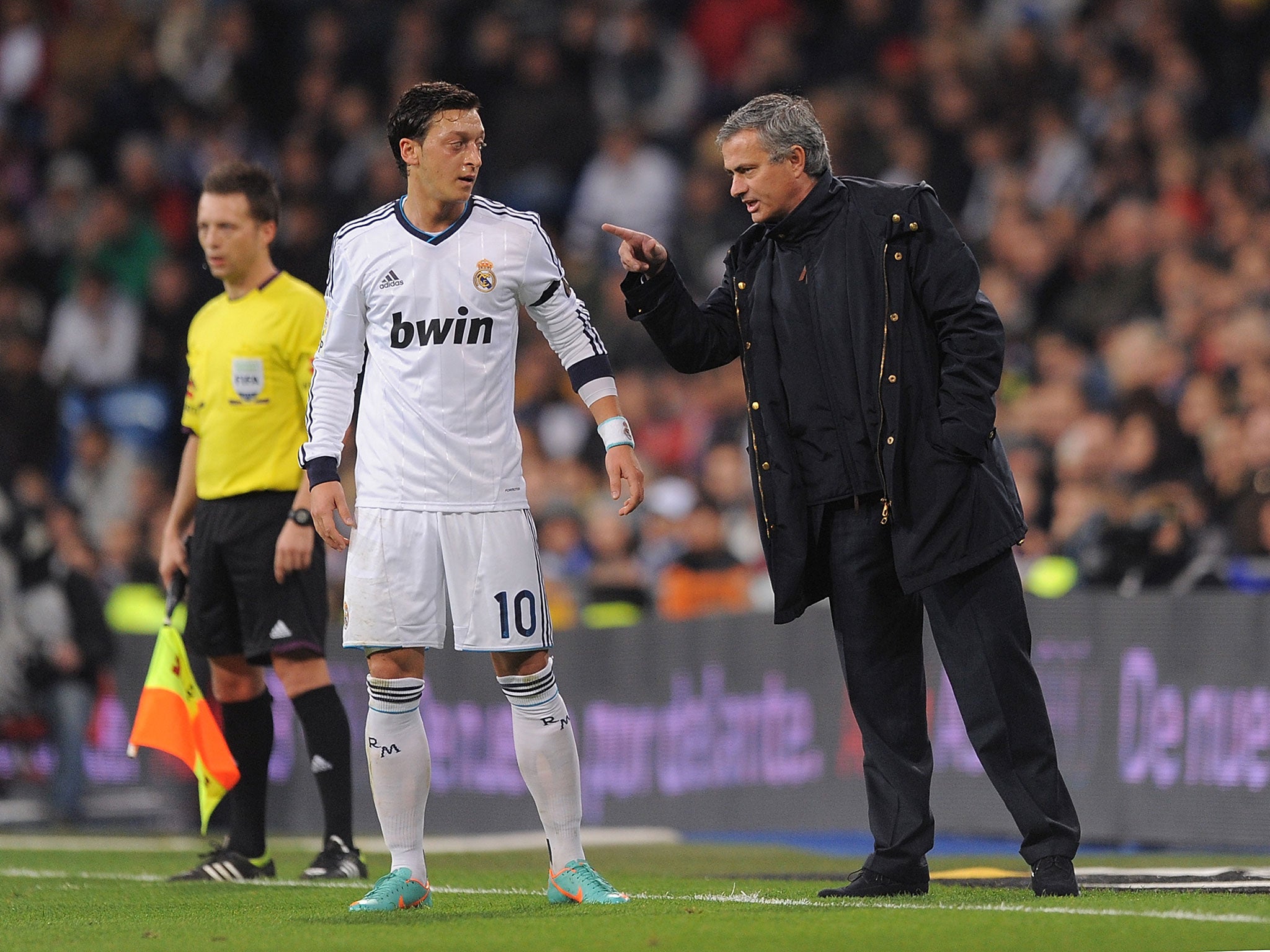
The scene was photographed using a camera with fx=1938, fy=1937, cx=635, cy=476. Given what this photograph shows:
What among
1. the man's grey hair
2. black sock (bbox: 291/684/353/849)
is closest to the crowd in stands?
black sock (bbox: 291/684/353/849)

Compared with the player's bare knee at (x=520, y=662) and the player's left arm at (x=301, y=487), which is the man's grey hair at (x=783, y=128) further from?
the player's left arm at (x=301, y=487)

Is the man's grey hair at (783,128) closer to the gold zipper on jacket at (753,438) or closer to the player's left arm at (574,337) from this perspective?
the gold zipper on jacket at (753,438)

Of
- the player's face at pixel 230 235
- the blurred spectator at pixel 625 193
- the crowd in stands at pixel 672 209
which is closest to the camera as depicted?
the player's face at pixel 230 235

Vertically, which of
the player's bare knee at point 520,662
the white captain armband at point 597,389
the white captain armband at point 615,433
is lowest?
the player's bare knee at point 520,662

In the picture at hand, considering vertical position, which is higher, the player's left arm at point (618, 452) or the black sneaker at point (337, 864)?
the player's left arm at point (618, 452)

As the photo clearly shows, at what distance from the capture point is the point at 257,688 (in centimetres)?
775

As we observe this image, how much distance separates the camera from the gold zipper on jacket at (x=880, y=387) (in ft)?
19.4

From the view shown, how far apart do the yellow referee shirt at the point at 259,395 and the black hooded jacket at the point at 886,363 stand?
71.6 inches

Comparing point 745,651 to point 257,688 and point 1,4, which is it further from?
point 1,4

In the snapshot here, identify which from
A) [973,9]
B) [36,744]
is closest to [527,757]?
[36,744]

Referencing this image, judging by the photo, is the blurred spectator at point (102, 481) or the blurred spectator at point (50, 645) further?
the blurred spectator at point (102, 481)

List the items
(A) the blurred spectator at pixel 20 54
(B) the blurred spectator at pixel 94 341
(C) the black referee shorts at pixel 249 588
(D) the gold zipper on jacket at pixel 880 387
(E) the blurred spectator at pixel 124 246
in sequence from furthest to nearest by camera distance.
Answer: (A) the blurred spectator at pixel 20 54
(E) the blurred spectator at pixel 124 246
(B) the blurred spectator at pixel 94 341
(C) the black referee shorts at pixel 249 588
(D) the gold zipper on jacket at pixel 880 387

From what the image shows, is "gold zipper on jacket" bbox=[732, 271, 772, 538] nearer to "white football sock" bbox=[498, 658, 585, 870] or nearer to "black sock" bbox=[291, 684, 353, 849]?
"white football sock" bbox=[498, 658, 585, 870]

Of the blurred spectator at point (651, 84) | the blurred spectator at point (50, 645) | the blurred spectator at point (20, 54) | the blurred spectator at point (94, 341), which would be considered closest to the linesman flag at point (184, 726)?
the blurred spectator at point (50, 645)
